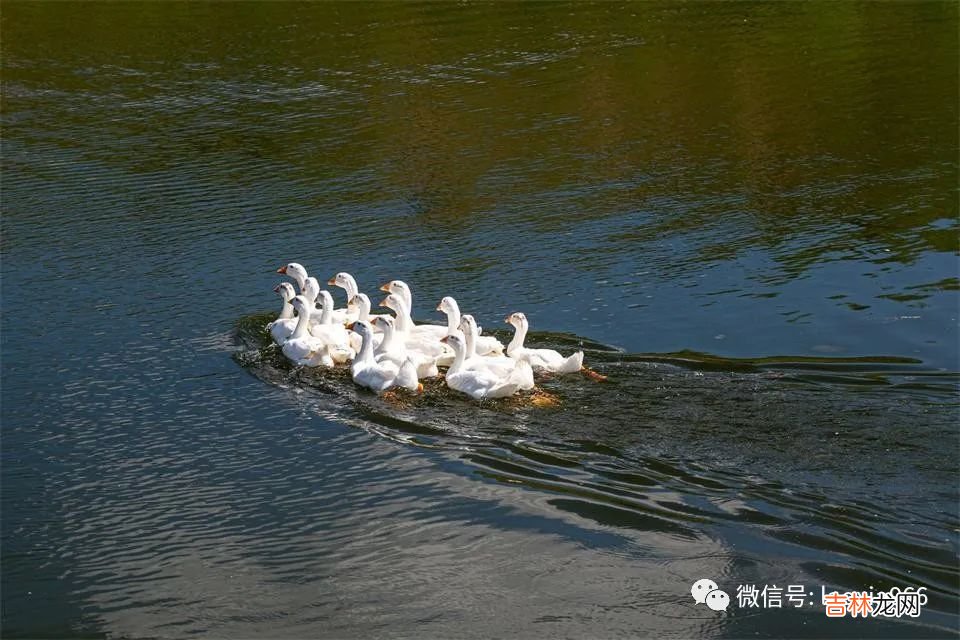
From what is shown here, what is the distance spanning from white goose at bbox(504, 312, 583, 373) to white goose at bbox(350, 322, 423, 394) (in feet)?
3.29

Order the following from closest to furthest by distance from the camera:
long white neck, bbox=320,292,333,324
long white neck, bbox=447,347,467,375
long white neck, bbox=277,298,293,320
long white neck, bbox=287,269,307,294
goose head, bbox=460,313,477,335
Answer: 1. long white neck, bbox=447,347,467,375
2. goose head, bbox=460,313,477,335
3. long white neck, bbox=320,292,333,324
4. long white neck, bbox=277,298,293,320
5. long white neck, bbox=287,269,307,294

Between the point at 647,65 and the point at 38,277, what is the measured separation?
1384cm

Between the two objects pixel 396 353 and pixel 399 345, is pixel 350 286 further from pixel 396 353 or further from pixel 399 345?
pixel 396 353

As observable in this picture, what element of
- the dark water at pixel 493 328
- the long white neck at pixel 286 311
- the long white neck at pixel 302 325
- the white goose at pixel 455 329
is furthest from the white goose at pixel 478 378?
the long white neck at pixel 286 311

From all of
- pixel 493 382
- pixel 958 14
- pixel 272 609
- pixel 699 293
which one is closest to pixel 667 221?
pixel 699 293

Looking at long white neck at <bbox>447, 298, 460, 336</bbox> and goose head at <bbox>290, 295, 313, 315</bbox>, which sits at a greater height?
goose head at <bbox>290, 295, 313, 315</bbox>

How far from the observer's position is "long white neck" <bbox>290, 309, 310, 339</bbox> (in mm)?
12781

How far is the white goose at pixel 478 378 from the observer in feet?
37.0

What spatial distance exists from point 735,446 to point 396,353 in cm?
373

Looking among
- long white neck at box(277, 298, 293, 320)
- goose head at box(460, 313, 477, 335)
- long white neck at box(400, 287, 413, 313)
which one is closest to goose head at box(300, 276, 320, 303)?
long white neck at box(277, 298, 293, 320)

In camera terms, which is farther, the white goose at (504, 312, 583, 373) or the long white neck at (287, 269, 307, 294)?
the long white neck at (287, 269, 307, 294)

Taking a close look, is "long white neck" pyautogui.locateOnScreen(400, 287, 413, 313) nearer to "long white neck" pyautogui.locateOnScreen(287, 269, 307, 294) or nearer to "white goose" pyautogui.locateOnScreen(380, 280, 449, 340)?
"white goose" pyautogui.locateOnScreen(380, 280, 449, 340)

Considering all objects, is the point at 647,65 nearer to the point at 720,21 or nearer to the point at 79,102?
the point at 720,21

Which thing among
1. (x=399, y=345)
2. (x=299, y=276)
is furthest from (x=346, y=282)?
(x=399, y=345)
